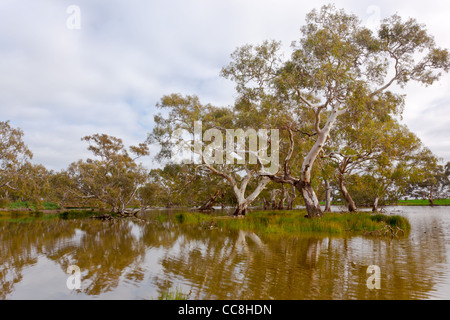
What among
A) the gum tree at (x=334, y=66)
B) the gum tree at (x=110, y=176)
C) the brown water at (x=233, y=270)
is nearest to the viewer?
the brown water at (x=233, y=270)

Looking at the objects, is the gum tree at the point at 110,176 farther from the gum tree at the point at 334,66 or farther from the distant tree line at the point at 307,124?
the gum tree at the point at 334,66

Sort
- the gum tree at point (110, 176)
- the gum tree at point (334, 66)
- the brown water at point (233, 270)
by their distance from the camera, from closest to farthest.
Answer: the brown water at point (233, 270), the gum tree at point (334, 66), the gum tree at point (110, 176)

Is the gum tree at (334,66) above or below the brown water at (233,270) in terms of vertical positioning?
above

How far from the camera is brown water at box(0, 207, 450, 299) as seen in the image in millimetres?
5438

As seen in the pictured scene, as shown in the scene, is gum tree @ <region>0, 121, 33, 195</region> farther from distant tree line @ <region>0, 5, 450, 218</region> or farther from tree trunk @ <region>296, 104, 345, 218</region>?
tree trunk @ <region>296, 104, 345, 218</region>

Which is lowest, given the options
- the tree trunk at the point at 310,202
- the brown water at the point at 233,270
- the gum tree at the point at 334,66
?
the brown water at the point at 233,270

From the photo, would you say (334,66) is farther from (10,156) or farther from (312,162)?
(10,156)

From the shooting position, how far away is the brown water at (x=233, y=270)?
5.44 m

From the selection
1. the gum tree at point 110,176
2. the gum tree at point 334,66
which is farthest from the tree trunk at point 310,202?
the gum tree at point 110,176

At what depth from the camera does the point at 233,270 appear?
22.8 ft

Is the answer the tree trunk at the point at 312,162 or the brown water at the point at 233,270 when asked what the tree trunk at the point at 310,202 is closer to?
the tree trunk at the point at 312,162

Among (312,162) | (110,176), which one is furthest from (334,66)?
(110,176)

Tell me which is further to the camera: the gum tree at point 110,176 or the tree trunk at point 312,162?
the gum tree at point 110,176

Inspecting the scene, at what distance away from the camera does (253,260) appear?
8000 mm
